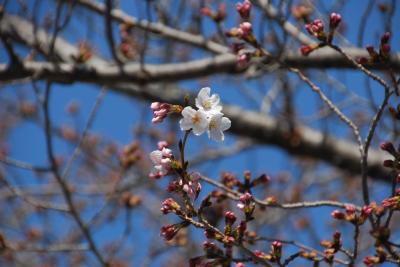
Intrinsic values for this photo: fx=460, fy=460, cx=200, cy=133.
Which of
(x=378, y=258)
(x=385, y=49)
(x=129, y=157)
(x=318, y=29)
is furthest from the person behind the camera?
(x=129, y=157)

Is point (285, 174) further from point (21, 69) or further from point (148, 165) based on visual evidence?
point (21, 69)

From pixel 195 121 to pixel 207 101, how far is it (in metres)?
0.14

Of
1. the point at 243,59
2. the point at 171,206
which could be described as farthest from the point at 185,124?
the point at 243,59

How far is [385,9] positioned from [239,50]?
59.0 inches

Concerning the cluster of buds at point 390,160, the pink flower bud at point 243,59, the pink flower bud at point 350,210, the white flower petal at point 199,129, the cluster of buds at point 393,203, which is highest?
the pink flower bud at point 243,59

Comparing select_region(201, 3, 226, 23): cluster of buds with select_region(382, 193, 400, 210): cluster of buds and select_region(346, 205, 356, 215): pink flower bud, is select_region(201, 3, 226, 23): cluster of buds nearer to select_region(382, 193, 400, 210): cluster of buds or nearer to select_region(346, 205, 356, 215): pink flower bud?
select_region(346, 205, 356, 215): pink flower bud

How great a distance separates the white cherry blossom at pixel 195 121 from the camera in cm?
133

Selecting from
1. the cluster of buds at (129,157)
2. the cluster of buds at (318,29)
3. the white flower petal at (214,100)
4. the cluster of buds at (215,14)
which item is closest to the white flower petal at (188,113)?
the white flower petal at (214,100)

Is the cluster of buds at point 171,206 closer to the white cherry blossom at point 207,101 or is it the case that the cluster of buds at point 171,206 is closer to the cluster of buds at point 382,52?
the white cherry blossom at point 207,101

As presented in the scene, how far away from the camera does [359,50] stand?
284 centimetres

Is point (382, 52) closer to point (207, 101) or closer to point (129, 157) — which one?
point (207, 101)

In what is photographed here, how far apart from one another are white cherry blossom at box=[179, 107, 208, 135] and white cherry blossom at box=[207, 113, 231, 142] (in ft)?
0.18

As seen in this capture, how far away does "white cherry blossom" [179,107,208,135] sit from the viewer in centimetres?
133

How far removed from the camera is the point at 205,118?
1349mm
